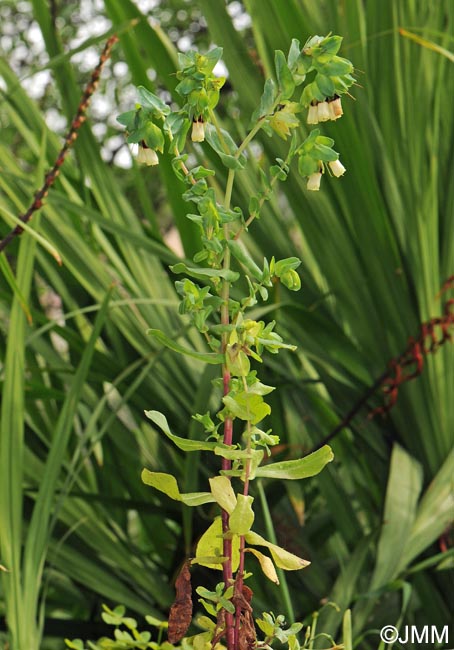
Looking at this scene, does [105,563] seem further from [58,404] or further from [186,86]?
[186,86]

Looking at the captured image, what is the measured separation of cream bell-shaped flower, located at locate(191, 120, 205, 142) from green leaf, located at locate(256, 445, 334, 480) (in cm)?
18

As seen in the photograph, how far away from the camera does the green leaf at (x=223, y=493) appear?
50cm

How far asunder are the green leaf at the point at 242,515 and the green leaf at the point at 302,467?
0.03 metres

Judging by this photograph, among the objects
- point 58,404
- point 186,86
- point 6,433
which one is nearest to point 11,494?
point 6,433

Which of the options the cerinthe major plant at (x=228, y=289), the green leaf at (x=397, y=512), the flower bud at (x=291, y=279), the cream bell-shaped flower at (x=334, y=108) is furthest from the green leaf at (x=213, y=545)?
the green leaf at (x=397, y=512)

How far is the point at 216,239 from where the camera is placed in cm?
52

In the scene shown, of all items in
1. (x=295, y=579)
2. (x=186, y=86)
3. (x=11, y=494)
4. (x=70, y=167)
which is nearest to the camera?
(x=186, y=86)

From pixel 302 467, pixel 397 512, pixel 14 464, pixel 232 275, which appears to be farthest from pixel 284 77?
pixel 397 512

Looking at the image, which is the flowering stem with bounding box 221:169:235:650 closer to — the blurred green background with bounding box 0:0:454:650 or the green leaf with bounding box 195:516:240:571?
the green leaf with bounding box 195:516:240:571

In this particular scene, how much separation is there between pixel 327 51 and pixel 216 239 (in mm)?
120

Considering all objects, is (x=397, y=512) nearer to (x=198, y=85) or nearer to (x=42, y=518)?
(x=42, y=518)

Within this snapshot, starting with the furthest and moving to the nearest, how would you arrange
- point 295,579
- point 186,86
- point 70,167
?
1. point 70,167
2. point 295,579
3. point 186,86

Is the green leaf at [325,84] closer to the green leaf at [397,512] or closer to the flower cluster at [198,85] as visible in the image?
the flower cluster at [198,85]

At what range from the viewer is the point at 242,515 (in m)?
0.49
